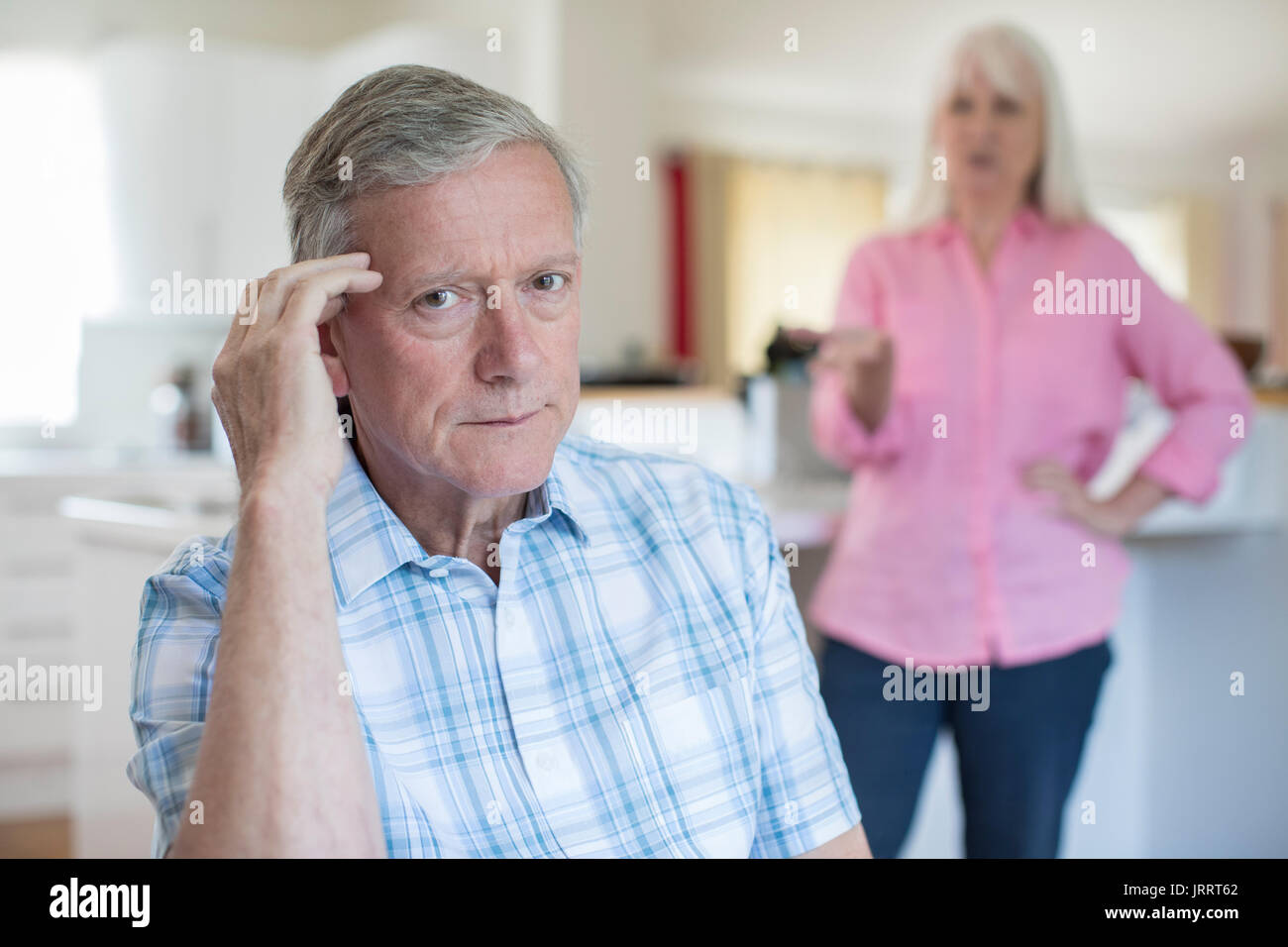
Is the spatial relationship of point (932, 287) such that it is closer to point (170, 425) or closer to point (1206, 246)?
point (170, 425)

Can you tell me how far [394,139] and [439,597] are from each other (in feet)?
0.95

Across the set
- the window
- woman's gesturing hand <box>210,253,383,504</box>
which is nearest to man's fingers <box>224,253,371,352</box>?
woman's gesturing hand <box>210,253,383,504</box>

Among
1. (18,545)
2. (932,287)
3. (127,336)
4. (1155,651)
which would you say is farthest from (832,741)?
(127,336)

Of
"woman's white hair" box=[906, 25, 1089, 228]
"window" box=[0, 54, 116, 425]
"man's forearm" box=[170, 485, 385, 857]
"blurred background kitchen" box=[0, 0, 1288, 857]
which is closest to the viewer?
"man's forearm" box=[170, 485, 385, 857]

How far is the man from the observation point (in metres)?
0.62

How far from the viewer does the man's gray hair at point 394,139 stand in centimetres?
67

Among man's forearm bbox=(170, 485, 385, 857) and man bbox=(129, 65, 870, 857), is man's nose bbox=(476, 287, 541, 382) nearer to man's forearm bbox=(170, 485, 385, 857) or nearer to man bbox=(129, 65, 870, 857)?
man bbox=(129, 65, 870, 857)

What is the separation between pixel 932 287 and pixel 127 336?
3.58 m

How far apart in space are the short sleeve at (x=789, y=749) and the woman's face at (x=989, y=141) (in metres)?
0.77

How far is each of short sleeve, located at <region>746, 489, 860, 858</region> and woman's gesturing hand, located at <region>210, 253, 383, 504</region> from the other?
333 mm

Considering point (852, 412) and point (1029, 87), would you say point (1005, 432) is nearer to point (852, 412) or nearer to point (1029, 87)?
point (852, 412)

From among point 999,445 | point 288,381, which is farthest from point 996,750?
point 288,381

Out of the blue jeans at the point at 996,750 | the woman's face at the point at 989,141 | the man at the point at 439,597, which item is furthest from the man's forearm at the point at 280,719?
the woman's face at the point at 989,141

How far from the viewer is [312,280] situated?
2.19 feet
